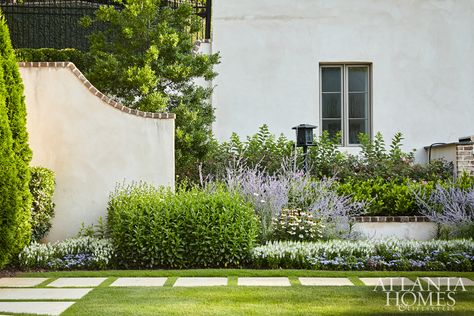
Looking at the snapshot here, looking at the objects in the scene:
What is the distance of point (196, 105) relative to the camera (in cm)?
1272

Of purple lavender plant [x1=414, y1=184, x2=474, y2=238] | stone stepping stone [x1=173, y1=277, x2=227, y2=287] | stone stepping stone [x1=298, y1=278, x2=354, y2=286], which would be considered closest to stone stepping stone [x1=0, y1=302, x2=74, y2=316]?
stone stepping stone [x1=173, y1=277, x2=227, y2=287]

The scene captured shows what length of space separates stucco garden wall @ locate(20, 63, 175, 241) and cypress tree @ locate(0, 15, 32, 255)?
3.29ft

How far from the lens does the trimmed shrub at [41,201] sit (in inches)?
375

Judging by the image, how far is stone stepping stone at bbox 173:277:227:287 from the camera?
25.3 feet

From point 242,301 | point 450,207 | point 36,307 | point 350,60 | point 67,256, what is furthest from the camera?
point 350,60

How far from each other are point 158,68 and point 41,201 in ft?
11.9

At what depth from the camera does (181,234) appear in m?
9.02

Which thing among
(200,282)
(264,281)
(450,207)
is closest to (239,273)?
(264,281)

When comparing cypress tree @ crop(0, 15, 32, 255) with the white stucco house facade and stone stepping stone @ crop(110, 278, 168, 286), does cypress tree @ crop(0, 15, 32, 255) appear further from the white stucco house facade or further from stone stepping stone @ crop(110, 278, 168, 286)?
the white stucco house facade

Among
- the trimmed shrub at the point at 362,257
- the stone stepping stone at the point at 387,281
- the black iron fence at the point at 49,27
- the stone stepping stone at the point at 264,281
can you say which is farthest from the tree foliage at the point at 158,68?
the stone stepping stone at the point at 387,281

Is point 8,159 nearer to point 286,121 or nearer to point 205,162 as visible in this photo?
point 205,162

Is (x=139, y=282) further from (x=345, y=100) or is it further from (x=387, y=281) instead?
(x=345, y=100)

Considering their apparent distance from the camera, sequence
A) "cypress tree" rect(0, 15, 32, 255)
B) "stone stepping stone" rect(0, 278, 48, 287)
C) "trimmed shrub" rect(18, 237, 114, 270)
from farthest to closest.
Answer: "trimmed shrub" rect(18, 237, 114, 270), "cypress tree" rect(0, 15, 32, 255), "stone stepping stone" rect(0, 278, 48, 287)

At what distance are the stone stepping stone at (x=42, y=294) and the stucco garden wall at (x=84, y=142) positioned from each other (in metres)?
2.89
